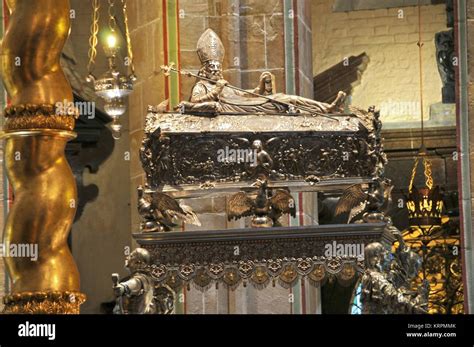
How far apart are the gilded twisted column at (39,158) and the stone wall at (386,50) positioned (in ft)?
40.0

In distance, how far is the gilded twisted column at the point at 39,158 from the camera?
7848mm

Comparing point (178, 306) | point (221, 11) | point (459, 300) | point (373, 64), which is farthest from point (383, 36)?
point (178, 306)

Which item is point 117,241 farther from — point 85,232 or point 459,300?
point 459,300

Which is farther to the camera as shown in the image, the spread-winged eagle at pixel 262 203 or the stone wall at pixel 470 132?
the stone wall at pixel 470 132

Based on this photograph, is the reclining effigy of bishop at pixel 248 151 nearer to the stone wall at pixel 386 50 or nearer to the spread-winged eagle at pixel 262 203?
the spread-winged eagle at pixel 262 203

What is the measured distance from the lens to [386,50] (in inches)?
803

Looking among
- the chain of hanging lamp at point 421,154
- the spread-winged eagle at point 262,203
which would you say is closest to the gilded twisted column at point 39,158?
the spread-winged eagle at point 262,203

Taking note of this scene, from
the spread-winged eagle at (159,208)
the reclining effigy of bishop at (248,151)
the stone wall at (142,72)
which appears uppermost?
the stone wall at (142,72)

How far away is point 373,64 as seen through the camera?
20406 millimetres

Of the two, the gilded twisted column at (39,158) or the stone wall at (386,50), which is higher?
the stone wall at (386,50)

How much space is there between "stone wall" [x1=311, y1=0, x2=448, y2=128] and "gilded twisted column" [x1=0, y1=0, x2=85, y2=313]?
1219cm

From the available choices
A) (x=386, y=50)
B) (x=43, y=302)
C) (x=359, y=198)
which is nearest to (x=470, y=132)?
(x=359, y=198)

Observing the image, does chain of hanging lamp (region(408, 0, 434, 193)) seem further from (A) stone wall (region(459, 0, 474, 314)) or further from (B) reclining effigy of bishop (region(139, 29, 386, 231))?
(B) reclining effigy of bishop (region(139, 29, 386, 231))

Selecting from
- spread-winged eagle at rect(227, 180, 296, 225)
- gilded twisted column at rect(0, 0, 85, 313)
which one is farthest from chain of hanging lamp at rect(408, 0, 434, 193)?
gilded twisted column at rect(0, 0, 85, 313)
